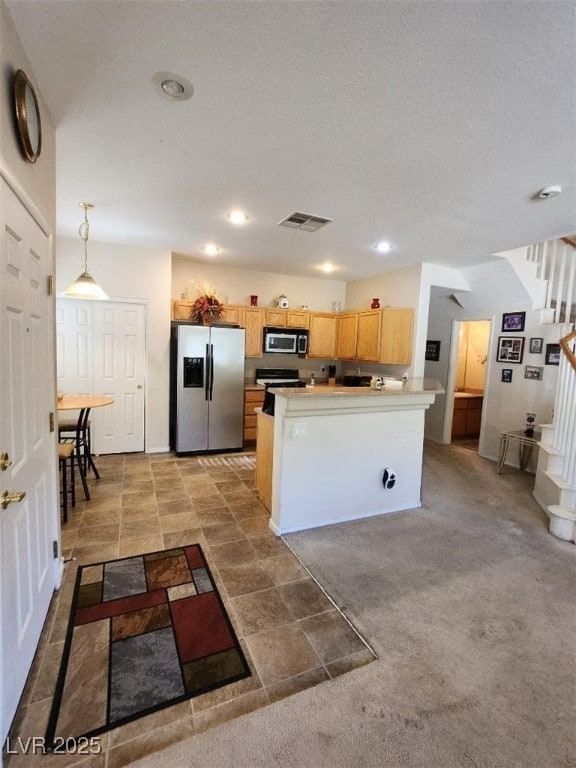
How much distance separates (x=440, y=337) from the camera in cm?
614

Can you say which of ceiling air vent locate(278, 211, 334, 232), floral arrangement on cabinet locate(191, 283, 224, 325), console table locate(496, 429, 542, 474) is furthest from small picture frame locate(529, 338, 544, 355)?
floral arrangement on cabinet locate(191, 283, 224, 325)

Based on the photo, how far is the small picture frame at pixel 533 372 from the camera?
183 inches

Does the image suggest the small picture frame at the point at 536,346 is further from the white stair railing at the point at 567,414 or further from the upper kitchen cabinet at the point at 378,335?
the upper kitchen cabinet at the point at 378,335

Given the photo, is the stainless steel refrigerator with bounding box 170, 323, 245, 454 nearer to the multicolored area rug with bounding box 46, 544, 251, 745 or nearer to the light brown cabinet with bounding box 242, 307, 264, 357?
the light brown cabinet with bounding box 242, 307, 264, 357

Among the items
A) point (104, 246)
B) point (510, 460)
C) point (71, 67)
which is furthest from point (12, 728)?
point (510, 460)

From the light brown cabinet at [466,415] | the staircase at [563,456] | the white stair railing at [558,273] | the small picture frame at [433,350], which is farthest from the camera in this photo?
the light brown cabinet at [466,415]

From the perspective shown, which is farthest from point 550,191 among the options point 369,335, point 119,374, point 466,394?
point 119,374

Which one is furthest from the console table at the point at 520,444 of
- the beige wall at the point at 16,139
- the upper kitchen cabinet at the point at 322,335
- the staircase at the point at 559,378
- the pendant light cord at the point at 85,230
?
the pendant light cord at the point at 85,230

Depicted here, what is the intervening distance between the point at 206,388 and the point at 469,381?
521cm

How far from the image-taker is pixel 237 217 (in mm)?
3350

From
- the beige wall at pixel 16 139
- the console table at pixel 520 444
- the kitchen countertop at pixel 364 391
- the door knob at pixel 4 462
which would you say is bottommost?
the console table at pixel 520 444

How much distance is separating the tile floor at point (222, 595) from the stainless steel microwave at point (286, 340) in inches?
89.0

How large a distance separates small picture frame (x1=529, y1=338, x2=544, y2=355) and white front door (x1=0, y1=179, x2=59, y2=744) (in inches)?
212

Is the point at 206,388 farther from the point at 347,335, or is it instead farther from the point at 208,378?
the point at 347,335
